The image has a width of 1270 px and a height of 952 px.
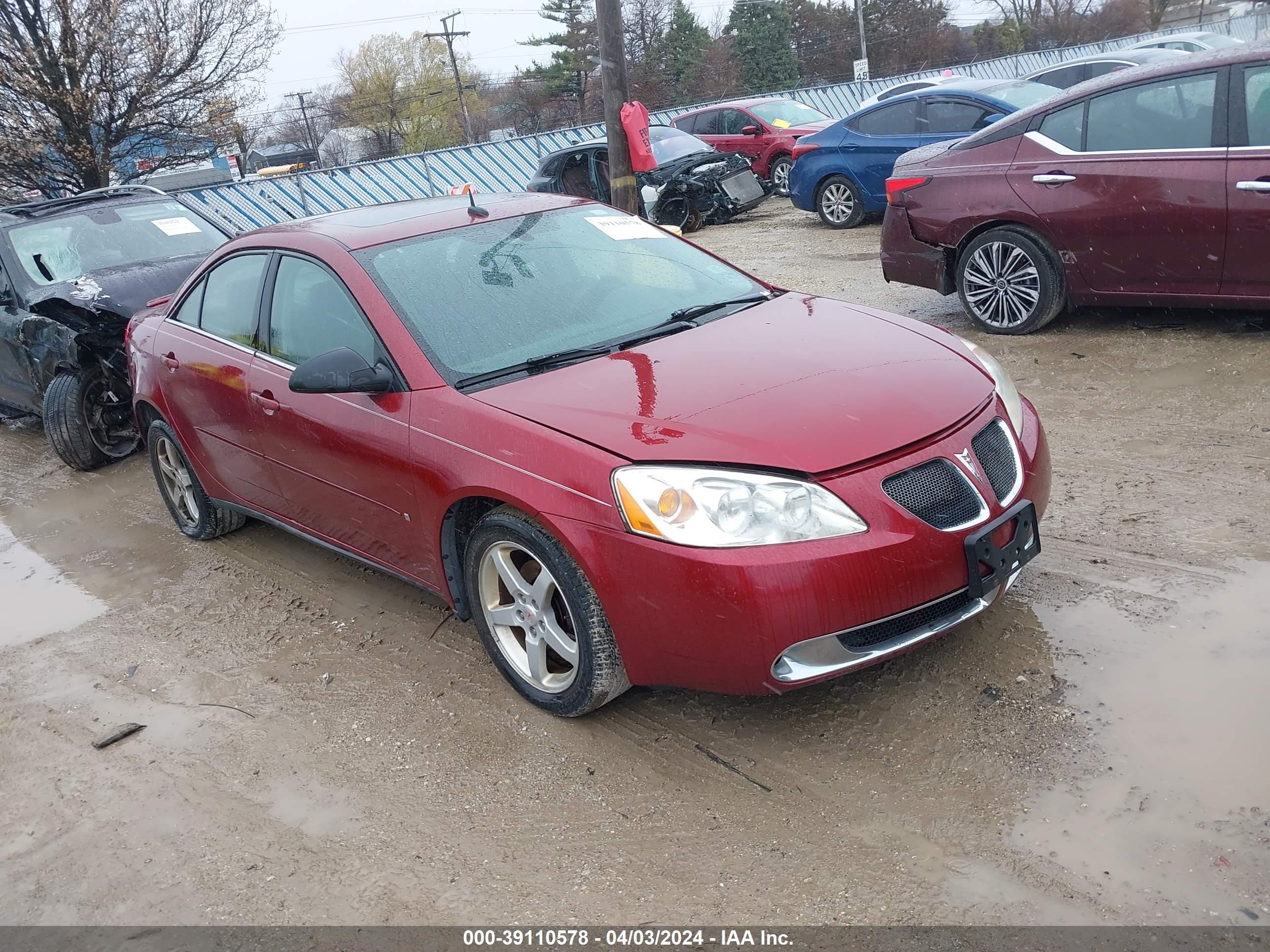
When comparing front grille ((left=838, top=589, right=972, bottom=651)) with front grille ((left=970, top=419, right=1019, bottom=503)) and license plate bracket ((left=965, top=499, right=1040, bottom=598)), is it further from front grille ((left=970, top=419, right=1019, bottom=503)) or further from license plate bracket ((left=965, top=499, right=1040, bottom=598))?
front grille ((left=970, top=419, right=1019, bottom=503))

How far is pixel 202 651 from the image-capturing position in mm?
4461

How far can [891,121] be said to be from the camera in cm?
1298

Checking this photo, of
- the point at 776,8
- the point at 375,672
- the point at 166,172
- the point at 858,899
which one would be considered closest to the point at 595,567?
the point at 858,899

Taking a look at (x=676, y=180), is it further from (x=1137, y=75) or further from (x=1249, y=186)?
(x=1249, y=186)

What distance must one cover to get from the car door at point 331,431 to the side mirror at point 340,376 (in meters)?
0.07

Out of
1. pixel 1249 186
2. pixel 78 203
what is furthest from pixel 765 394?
pixel 78 203

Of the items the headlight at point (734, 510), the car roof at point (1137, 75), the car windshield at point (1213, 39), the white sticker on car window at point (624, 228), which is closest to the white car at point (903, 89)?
the car windshield at point (1213, 39)

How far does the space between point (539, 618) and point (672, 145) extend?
1326cm

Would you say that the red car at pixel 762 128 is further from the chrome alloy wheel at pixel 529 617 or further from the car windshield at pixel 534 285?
the chrome alloy wheel at pixel 529 617

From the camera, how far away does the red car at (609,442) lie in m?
2.93

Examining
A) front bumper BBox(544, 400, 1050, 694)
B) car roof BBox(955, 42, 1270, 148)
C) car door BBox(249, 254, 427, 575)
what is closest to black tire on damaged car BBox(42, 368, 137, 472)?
car door BBox(249, 254, 427, 575)

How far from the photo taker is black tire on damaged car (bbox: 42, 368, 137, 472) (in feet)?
23.6

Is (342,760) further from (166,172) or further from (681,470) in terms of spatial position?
(166,172)

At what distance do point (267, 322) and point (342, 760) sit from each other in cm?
190
